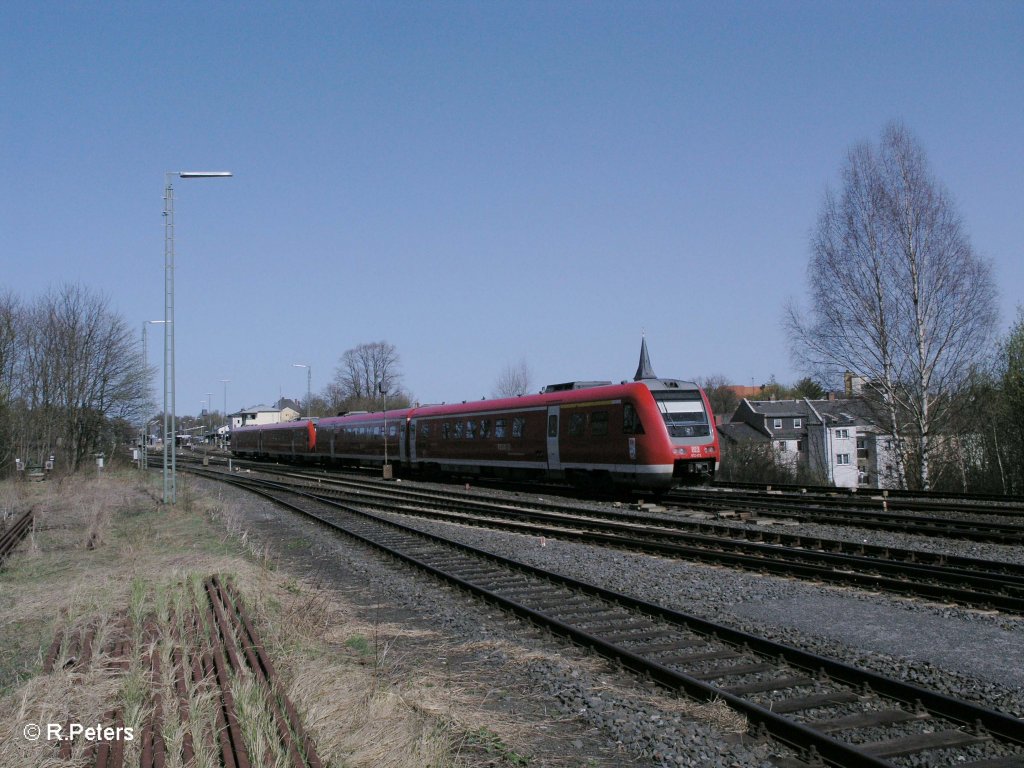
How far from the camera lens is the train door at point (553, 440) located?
2370 centimetres

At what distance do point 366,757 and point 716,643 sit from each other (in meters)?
3.77

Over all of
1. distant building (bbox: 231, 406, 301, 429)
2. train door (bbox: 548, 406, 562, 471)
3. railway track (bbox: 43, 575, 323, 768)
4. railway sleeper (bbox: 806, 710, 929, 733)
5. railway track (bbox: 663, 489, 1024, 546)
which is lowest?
railway sleeper (bbox: 806, 710, 929, 733)

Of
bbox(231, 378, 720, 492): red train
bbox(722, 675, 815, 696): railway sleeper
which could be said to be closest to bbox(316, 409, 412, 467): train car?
bbox(231, 378, 720, 492): red train

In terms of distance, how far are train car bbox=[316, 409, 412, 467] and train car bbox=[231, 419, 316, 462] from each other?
1717mm

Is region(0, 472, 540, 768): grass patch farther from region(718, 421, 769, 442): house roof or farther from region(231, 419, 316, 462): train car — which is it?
region(718, 421, 769, 442): house roof

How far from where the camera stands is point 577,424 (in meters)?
22.6

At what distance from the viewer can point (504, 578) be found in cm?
1095

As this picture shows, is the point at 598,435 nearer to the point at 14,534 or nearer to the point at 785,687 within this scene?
the point at 14,534

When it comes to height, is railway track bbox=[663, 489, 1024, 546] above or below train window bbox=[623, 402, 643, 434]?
below

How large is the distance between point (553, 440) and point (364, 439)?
1827cm

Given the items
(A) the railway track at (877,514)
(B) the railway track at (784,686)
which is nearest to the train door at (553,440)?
(A) the railway track at (877,514)

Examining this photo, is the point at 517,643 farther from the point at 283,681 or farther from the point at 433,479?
the point at 433,479

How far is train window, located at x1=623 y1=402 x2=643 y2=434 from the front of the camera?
1997 centimetres

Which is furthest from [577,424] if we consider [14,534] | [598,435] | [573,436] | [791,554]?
[14,534]
